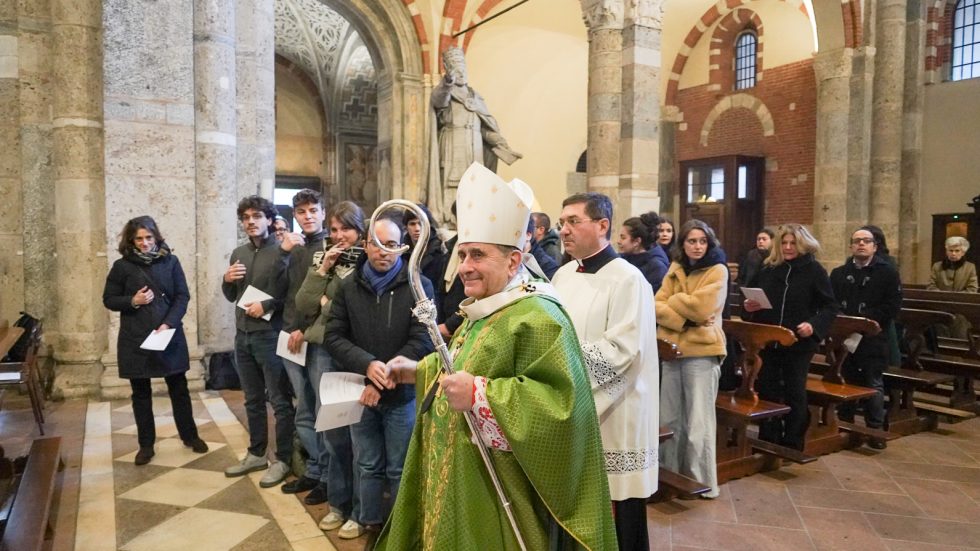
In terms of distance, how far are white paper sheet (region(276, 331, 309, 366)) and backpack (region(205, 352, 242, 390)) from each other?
265cm

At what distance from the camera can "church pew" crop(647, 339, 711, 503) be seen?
3449 mm

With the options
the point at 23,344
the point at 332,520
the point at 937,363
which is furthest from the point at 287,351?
the point at 937,363

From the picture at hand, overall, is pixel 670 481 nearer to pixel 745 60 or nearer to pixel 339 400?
pixel 339 400

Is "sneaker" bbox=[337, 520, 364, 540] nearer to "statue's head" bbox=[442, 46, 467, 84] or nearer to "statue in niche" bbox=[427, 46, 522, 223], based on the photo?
"statue in niche" bbox=[427, 46, 522, 223]

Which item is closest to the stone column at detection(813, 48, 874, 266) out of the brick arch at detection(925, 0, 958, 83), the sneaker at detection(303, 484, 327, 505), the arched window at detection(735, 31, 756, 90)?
the brick arch at detection(925, 0, 958, 83)

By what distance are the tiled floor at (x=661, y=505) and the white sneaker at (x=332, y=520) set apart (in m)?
0.06

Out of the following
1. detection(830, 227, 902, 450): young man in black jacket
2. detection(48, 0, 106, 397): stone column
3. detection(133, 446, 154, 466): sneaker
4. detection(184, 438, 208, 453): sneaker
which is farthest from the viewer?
detection(48, 0, 106, 397): stone column

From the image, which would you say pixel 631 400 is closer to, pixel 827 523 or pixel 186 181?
pixel 827 523

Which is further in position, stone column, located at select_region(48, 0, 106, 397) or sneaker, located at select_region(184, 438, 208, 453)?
stone column, located at select_region(48, 0, 106, 397)

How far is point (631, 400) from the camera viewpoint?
7.81ft

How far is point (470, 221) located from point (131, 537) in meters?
2.48

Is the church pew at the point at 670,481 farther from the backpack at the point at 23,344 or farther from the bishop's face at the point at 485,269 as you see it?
the backpack at the point at 23,344

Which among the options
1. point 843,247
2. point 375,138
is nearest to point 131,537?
point 843,247

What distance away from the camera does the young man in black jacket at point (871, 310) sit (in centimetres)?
503
